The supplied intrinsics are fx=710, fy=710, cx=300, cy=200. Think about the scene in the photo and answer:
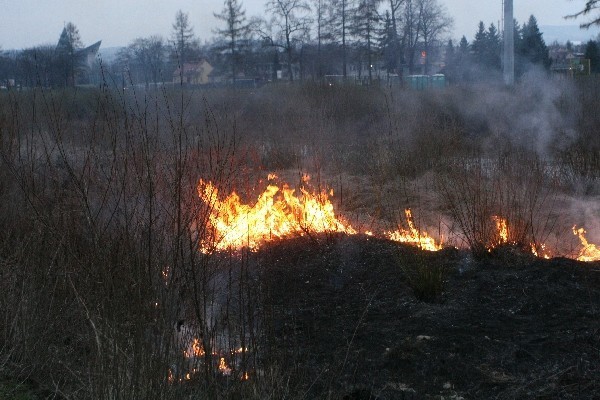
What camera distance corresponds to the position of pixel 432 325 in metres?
5.72

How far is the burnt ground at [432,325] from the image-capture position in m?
4.72

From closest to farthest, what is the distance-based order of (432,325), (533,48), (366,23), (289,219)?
(432,325)
(289,219)
(533,48)
(366,23)

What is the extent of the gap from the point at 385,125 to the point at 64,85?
8874mm

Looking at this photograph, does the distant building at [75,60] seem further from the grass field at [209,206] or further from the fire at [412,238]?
the fire at [412,238]

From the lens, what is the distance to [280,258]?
7.82 m

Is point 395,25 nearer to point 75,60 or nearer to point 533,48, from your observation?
point 533,48

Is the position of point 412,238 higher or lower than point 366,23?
lower

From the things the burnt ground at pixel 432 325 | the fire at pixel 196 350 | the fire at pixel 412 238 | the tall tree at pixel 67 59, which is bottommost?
the burnt ground at pixel 432 325

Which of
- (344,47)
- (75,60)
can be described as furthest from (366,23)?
(75,60)

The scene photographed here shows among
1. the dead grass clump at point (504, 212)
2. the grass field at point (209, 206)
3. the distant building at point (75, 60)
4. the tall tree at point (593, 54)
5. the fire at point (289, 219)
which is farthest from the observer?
the tall tree at point (593, 54)

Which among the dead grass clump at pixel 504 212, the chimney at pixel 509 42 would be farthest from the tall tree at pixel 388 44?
the dead grass clump at pixel 504 212

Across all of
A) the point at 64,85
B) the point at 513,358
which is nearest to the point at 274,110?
the point at 64,85

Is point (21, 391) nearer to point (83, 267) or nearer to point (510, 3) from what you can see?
point (83, 267)

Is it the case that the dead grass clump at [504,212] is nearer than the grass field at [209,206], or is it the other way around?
the grass field at [209,206]
